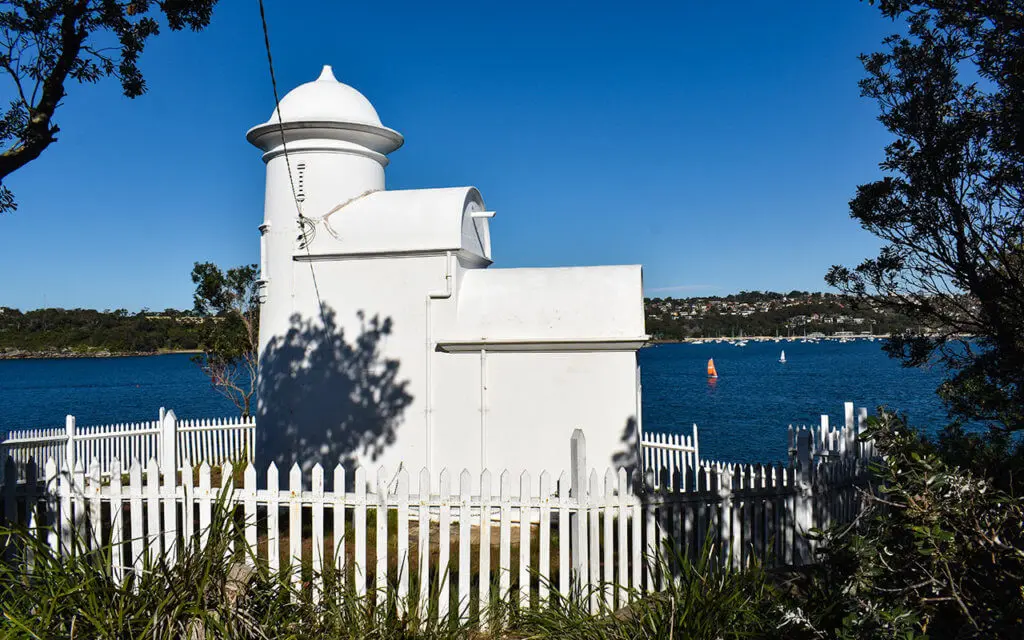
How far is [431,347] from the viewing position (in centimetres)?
1052

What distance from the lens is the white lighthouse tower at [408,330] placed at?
400 inches

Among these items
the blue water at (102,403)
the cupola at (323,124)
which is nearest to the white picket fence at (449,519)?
the cupola at (323,124)

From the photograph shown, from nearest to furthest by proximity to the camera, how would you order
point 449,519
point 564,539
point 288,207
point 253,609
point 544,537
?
1. point 253,609
2. point 564,539
3. point 544,537
4. point 449,519
5. point 288,207

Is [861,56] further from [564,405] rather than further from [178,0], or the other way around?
[178,0]

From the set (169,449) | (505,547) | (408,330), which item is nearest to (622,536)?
(505,547)

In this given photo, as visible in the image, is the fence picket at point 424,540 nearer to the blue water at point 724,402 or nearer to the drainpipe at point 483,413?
the drainpipe at point 483,413

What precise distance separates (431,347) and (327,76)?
5190mm

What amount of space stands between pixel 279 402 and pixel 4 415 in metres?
54.2

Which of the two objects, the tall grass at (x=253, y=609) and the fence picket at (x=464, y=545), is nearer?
the tall grass at (x=253, y=609)

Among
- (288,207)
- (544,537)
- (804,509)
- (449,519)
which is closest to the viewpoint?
(544,537)

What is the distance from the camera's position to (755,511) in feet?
22.4

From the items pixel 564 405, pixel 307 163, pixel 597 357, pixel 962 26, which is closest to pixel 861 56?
pixel 962 26

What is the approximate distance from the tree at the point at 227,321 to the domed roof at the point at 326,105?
876 centimetres

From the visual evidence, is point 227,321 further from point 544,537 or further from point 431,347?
point 544,537
